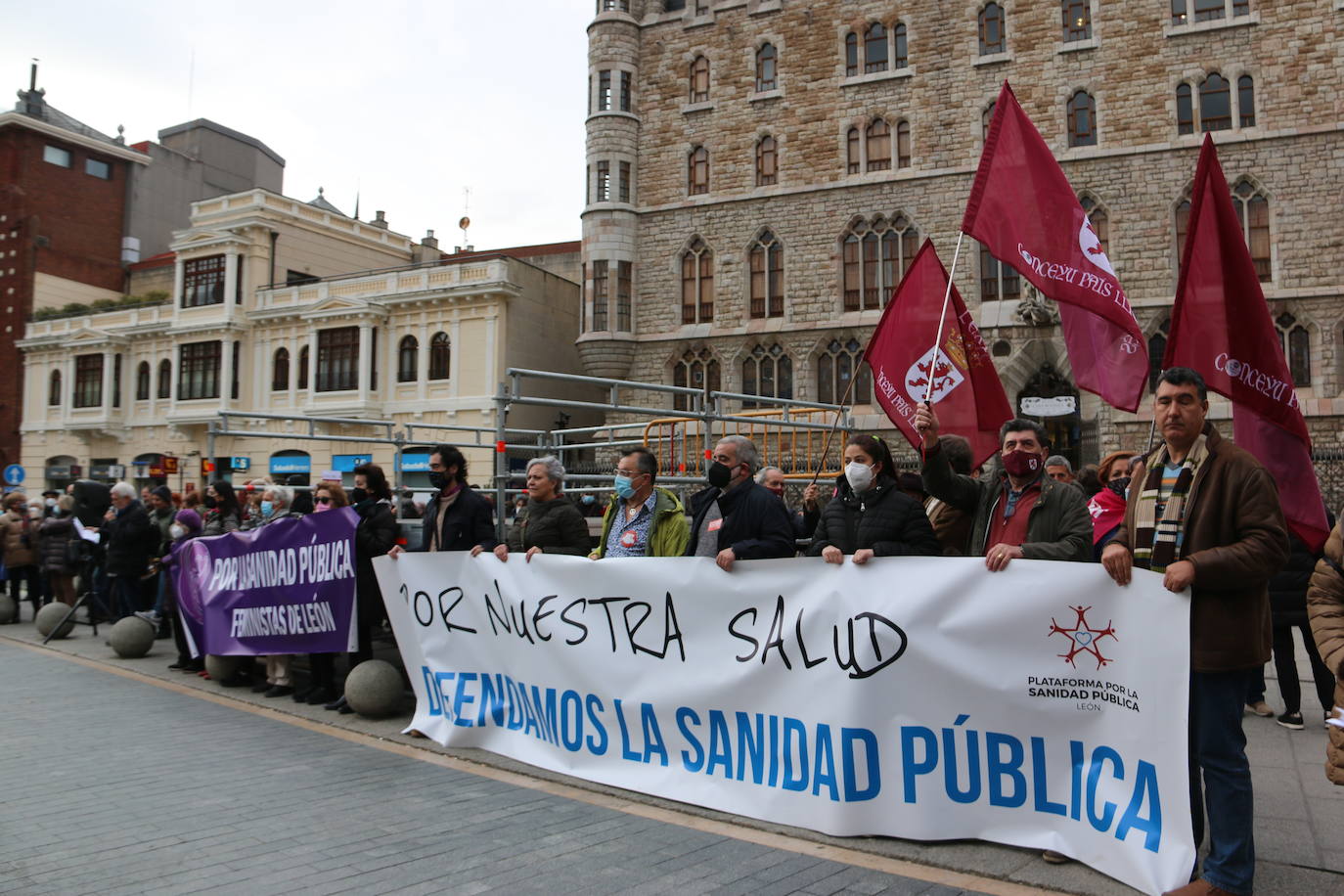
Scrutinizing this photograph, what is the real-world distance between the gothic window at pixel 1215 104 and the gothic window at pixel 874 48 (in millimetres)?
8497

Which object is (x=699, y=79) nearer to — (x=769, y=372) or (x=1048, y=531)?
(x=769, y=372)

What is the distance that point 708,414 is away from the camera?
9141mm

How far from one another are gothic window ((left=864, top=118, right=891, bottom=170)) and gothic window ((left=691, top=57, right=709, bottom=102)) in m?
5.44

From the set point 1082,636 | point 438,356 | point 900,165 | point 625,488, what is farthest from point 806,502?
point 438,356

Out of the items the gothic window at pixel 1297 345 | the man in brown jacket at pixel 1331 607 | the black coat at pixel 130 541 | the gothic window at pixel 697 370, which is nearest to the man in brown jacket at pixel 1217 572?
the man in brown jacket at pixel 1331 607

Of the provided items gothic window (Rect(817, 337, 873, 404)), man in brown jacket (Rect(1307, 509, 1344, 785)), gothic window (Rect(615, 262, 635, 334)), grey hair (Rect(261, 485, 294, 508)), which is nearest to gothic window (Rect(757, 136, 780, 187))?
gothic window (Rect(615, 262, 635, 334))

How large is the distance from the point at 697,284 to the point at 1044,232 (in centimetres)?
2395

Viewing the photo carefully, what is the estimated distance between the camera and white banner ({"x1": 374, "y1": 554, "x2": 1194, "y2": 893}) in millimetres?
3924

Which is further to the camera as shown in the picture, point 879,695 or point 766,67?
point 766,67

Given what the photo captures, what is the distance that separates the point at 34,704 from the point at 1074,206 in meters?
8.89

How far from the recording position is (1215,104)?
2495 cm

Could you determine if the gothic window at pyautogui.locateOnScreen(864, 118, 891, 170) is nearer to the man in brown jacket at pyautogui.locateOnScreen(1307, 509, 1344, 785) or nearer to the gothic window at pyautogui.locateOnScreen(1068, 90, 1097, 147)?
the gothic window at pyautogui.locateOnScreen(1068, 90, 1097, 147)

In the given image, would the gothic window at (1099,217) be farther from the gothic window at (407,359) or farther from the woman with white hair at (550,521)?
the woman with white hair at (550,521)

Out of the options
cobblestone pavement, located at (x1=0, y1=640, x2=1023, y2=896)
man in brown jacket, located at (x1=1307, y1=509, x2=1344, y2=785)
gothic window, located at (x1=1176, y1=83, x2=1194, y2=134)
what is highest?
gothic window, located at (x1=1176, y1=83, x2=1194, y2=134)
